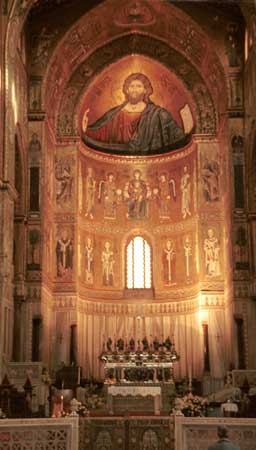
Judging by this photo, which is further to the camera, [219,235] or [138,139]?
[138,139]

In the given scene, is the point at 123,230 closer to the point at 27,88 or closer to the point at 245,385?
the point at 27,88

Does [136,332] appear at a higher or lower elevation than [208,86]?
lower

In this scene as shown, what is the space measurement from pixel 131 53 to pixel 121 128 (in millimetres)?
4349

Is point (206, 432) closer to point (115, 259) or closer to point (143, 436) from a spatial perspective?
point (143, 436)

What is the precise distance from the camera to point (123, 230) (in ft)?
131

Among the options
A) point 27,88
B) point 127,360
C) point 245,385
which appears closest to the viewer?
point 245,385

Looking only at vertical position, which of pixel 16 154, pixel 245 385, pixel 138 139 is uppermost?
pixel 138 139

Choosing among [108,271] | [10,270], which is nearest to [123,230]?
[108,271]

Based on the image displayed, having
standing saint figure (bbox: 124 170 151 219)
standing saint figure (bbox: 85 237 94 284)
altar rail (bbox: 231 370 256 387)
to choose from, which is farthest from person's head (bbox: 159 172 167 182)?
altar rail (bbox: 231 370 256 387)

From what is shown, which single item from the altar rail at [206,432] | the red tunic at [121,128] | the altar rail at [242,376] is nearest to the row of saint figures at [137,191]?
the red tunic at [121,128]

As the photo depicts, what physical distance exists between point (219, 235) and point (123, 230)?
18.1ft

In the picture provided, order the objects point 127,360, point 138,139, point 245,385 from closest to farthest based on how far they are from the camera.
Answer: point 245,385, point 127,360, point 138,139

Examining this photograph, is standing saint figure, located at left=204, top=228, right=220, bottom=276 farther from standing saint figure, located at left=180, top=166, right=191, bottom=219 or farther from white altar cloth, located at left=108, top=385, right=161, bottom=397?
white altar cloth, located at left=108, top=385, right=161, bottom=397

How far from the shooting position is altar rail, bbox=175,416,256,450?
55.1 ft
